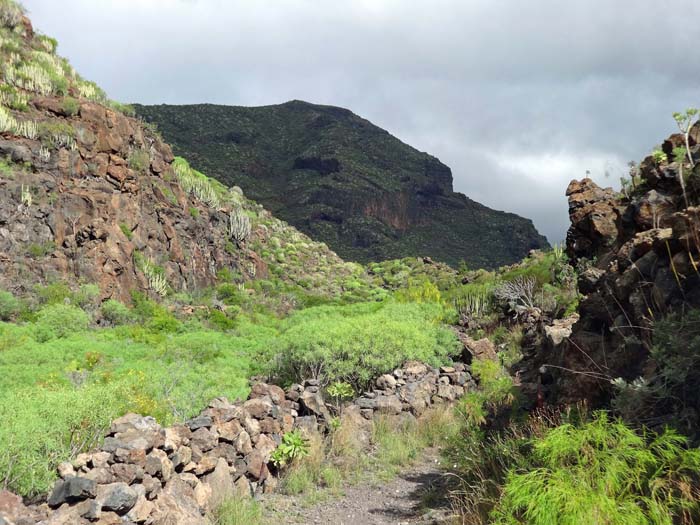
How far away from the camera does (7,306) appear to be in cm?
1544

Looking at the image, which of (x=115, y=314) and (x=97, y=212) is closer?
(x=115, y=314)

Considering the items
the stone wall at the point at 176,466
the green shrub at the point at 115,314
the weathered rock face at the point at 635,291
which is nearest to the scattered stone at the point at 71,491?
the stone wall at the point at 176,466

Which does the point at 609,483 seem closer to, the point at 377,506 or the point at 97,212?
the point at 377,506

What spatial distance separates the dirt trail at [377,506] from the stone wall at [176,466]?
733mm

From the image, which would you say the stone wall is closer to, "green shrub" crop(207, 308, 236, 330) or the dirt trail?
the dirt trail

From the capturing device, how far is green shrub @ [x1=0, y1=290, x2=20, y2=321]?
15391 millimetres

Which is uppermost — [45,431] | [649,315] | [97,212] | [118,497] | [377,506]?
[97,212]

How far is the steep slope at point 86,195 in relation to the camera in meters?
18.4

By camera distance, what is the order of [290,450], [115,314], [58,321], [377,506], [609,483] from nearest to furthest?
[609,483], [377,506], [290,450], [58,321], [115,314]

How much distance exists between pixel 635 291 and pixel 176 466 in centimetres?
633

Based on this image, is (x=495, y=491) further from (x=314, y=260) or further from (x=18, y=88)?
(x=314, y=260)

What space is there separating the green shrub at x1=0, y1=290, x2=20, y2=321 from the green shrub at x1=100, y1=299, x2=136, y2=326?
277cm

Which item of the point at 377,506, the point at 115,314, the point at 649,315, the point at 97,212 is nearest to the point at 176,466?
the point at 377,506

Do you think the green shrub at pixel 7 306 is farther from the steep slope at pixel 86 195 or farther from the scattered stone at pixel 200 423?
the scattered stone at pixel 200 423
